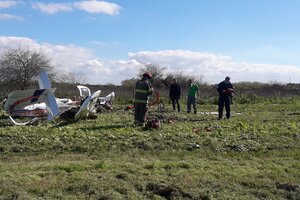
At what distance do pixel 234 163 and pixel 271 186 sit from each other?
5.34ft

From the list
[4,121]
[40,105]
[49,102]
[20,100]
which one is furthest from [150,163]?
[40,105]

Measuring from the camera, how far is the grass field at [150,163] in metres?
6.77

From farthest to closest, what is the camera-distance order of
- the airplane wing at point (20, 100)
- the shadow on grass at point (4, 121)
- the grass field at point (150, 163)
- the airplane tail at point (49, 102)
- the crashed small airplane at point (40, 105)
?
the airplane wing at point (20, 100)
the crashed small airplane at point (40, 105)
the airplane tail at point (49, 102)
the shadow on grass at point (4, 121)
the grass field at point (150, 163)

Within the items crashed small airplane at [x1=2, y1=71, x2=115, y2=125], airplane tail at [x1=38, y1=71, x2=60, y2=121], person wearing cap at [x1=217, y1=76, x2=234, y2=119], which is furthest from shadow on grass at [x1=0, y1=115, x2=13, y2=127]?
person wearing cap at [x1=217, y1=76, x2=234, y2=119]

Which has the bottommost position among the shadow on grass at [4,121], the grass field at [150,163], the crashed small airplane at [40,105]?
the grass field at [150,163]

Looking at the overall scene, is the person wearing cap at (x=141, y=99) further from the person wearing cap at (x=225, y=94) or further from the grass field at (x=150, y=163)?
the person wearing cap at (x=225, y=94)

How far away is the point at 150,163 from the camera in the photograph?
27.8 ft

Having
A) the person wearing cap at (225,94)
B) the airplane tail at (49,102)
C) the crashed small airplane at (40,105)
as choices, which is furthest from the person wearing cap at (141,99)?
the person wearing cap at (225,94)

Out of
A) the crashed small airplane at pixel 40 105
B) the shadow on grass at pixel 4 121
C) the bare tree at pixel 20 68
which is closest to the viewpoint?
the shadow on grass at pixel 4 121

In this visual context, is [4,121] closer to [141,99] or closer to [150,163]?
[141,99]

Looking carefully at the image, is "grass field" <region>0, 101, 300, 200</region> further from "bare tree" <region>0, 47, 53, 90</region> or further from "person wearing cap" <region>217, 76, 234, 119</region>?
"bare tree" <region>0, 47, 53, 90</region>

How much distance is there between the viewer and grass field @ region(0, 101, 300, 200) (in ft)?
22.2

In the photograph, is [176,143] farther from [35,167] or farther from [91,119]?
[91,119]

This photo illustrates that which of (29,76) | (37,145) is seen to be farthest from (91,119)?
(29,76)
